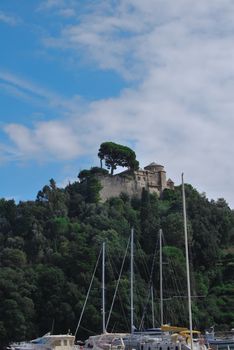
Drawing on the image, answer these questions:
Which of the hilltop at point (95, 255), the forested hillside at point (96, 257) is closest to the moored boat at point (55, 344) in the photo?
the forested hillside at point (96, 257)

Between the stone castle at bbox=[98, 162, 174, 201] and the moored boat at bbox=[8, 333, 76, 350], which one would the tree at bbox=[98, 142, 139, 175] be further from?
the moored boat at bbox=[8, 333, 76, 350]

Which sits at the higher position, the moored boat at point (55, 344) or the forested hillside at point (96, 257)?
the forested hillside at point (96, 257)

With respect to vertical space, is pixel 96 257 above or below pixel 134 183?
below

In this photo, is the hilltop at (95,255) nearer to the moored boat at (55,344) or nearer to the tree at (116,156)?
the tree at (116,156)

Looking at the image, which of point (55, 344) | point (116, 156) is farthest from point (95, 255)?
point (116, 156)

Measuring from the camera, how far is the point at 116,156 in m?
108

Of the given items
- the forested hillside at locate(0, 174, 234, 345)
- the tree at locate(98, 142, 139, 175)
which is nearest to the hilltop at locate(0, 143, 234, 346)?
the forested hillside at locate(0, 174, 234, 345)

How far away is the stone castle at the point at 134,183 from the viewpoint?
102000mm

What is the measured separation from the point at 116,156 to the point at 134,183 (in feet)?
20.0

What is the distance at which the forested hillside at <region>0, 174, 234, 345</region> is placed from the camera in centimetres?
6550

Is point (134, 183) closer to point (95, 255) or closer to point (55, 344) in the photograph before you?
point (95, 255)

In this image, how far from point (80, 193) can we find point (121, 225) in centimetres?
1484

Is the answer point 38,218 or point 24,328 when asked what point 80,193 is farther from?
point 24,328

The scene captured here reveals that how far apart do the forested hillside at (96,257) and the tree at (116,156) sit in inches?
309
